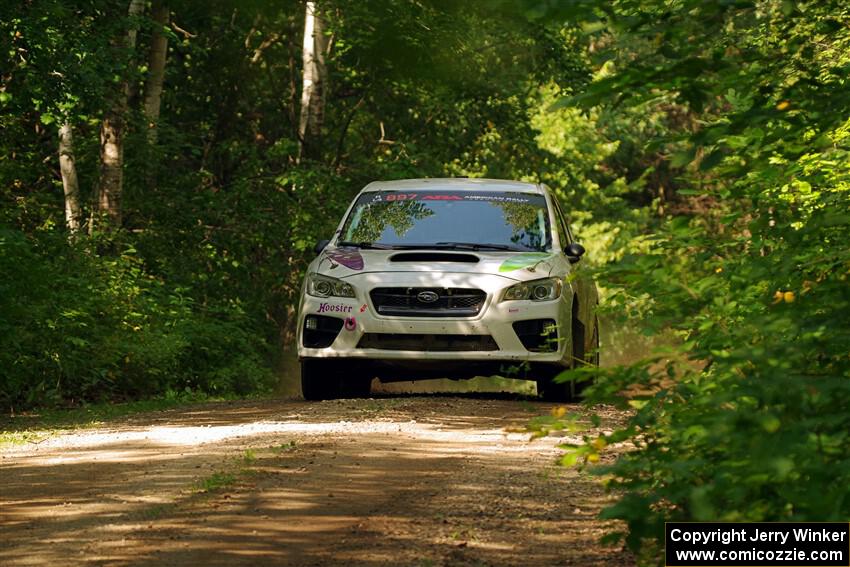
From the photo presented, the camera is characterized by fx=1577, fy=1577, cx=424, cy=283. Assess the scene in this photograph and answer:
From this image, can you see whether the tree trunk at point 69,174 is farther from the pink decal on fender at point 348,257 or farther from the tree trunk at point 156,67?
the pink decal on fender at point 348,257

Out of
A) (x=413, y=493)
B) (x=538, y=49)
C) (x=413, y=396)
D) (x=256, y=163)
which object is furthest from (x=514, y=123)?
(x=413, y=493)

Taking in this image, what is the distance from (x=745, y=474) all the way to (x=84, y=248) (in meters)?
15.0

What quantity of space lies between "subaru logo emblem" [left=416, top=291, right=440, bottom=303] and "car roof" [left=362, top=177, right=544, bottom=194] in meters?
1.75

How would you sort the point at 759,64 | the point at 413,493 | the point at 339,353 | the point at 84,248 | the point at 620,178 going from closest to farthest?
the point at 759,64 → the point at 413,493 → the point at 339,353 → the point at 84,248 → the point at 620,178

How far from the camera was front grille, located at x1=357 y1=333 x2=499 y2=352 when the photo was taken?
A: 1323 centimetres

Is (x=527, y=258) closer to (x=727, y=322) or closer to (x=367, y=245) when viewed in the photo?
(x=367, y=245)

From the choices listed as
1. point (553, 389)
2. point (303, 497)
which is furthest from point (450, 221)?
point (303, 497)

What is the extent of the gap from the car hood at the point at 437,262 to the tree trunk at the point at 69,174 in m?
9.54

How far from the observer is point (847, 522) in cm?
532

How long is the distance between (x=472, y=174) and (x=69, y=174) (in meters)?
15.8

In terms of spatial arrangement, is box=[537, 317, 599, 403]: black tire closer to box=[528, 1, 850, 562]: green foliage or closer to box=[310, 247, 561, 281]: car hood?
box=[310, 247, 561, 281]: car hood

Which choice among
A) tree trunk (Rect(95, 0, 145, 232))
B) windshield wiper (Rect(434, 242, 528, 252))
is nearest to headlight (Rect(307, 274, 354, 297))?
windshield wiper (Rect(434, 242, 528, 252))

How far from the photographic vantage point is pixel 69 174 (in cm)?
2334

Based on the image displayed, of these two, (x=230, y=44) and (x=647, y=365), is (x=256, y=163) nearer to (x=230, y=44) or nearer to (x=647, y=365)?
(x=230, y=44)
